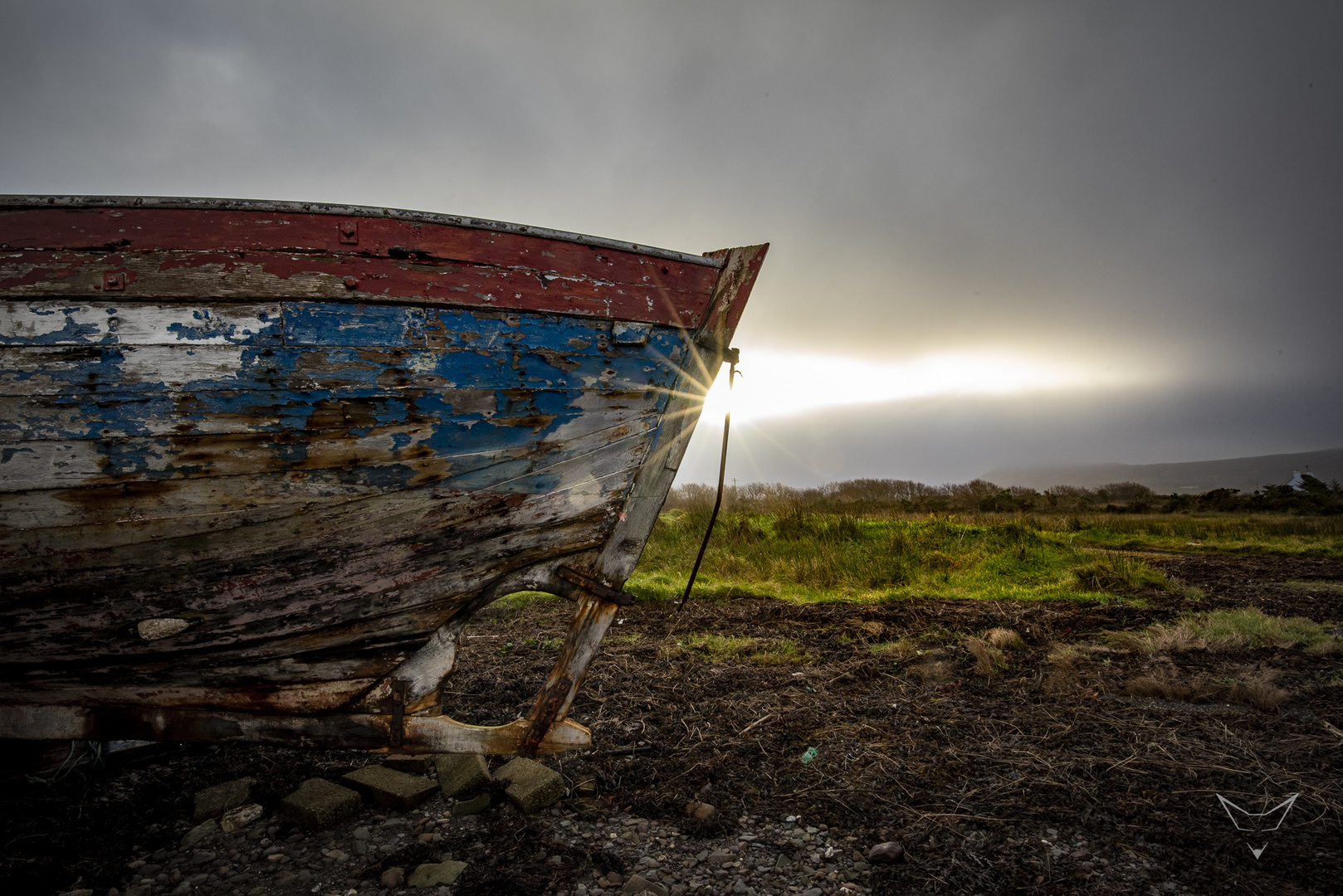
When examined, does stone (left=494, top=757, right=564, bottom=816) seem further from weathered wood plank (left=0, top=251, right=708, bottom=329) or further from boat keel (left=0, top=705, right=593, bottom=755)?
weathered wood plank (left=0, top=251, right=708, bottom=329)

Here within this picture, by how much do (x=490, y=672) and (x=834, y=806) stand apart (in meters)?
2.78

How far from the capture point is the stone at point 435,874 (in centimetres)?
216

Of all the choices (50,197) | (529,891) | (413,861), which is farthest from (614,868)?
(50,197)

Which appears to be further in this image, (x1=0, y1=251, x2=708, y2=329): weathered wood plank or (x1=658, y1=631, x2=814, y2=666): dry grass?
(x1=658, y1=631, x2=814, y2=666): dry grass

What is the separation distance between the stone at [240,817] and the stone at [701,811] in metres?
1.90

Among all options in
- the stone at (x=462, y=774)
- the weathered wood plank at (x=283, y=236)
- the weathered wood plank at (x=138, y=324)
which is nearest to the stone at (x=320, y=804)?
the stone at (x=462, y=774)

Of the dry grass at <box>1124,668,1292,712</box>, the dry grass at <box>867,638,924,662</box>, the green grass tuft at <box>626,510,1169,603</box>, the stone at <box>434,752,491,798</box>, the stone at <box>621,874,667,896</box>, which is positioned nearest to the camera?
the stone at <box>621,874,667,896</box>

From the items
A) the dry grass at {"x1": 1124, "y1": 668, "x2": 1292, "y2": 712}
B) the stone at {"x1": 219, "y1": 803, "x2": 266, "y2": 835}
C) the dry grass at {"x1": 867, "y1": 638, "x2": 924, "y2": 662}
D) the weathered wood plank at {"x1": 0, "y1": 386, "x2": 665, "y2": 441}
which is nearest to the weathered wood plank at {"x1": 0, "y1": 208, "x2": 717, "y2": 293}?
the weathered wood plank at {"x1": 0, "y1": 386, "x2": 665, "y2": 441}

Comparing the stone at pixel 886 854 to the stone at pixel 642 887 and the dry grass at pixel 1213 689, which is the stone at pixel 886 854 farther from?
the dry grass at pixel 1213 689

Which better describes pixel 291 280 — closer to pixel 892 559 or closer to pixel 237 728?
pixel 237 728

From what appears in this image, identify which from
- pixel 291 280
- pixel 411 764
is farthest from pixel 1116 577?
pixel 291 280

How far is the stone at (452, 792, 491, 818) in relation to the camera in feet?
8.80

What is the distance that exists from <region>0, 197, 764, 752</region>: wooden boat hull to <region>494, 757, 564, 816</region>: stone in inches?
7.3

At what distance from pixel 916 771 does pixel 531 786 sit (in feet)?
6.08
